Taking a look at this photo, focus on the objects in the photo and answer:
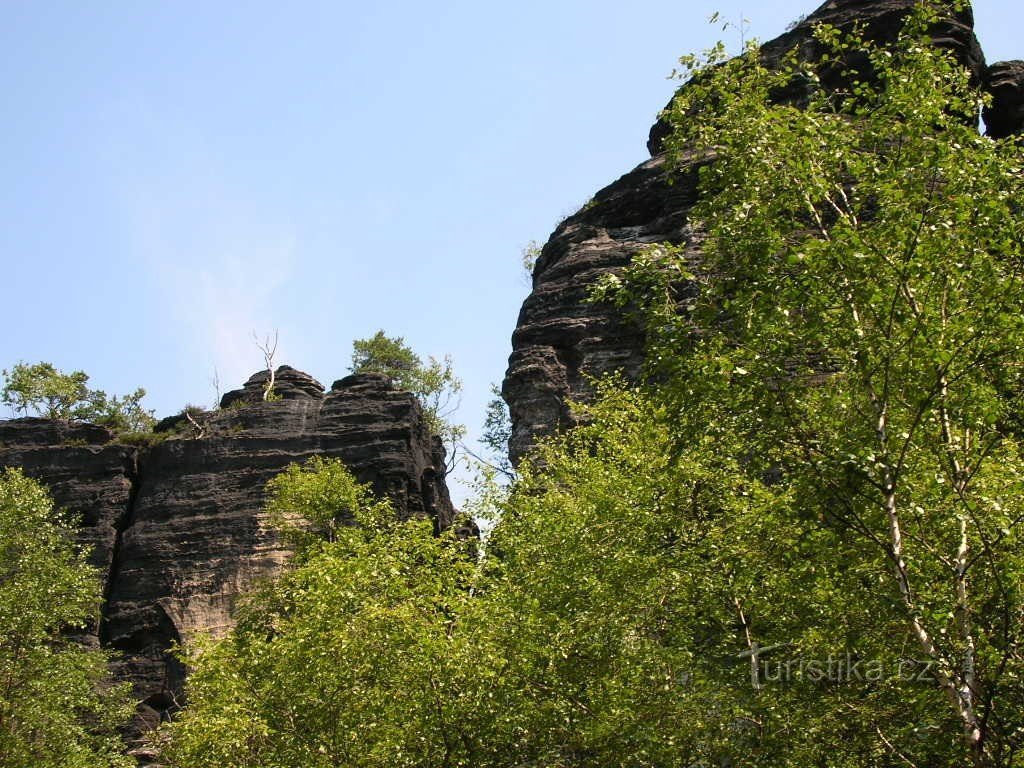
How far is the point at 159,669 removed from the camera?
38719 mm

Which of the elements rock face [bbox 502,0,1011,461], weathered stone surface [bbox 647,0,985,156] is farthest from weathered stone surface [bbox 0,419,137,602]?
weathered stone surface [bbox 647,0,985,156]

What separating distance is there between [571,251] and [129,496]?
23372mm

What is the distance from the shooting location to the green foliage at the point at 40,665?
84.0ft

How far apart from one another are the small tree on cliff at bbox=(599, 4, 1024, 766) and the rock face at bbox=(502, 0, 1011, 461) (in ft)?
78.5

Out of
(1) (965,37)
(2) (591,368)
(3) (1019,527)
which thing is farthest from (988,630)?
(1) (965,37)

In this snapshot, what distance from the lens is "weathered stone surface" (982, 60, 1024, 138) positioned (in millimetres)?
40500

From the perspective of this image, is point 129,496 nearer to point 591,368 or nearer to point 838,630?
point 591,368

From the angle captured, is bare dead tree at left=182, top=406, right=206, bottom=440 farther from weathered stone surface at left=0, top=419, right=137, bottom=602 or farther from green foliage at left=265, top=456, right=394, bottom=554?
green foliage at left=265, top=456, right=394, bottom=554

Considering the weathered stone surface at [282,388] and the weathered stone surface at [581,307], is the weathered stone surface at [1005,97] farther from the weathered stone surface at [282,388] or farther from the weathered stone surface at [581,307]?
the weathered stone surface at [282,388]

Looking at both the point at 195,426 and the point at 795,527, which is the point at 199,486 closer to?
the point at 195,426

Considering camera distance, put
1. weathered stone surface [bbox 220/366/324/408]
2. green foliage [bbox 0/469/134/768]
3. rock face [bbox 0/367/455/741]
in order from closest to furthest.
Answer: green foliage [bbox 0/469/134/768]
rock face [bbox 0/367/455/741]
weathered stone surface [bbox 220/366/324/408]

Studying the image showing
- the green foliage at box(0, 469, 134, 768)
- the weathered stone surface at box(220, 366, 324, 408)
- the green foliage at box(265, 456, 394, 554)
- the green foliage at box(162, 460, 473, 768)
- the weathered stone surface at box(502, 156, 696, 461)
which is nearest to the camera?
the green foliage at box(162, 460, 473, 768)

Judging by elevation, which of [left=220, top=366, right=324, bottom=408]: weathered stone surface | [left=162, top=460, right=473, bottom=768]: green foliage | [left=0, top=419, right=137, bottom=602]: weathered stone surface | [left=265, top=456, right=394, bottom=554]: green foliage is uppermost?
[left=220, top=366, right=324, bottom=408]: weathered stone surface

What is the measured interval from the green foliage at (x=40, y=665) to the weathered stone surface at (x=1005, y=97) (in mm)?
39947
